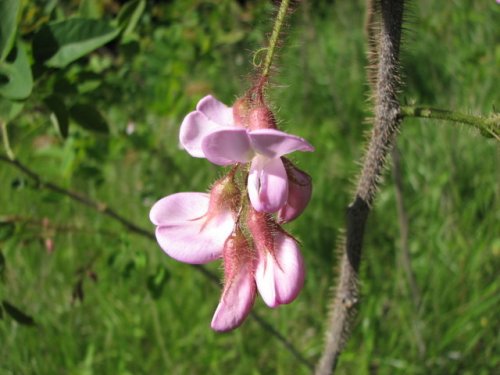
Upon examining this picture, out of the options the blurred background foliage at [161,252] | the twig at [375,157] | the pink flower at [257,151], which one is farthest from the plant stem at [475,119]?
the blurred background foliage at [161,252]

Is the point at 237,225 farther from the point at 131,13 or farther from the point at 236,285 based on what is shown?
the point at 131,13

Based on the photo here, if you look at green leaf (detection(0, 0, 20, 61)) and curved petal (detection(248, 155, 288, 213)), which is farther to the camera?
green leaf (detection(0, 0, 20, 61))

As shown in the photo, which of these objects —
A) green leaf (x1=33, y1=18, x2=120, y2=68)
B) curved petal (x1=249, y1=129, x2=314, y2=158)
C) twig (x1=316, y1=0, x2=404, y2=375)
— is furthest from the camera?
green leaf (x1=33, y1=18, x2=120, y2=68)

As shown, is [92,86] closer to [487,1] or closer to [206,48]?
[206,48]

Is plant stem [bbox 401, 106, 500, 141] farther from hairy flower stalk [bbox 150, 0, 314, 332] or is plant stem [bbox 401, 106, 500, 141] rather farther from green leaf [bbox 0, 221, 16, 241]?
green leaf [bbox 0, 221, 16, 241]

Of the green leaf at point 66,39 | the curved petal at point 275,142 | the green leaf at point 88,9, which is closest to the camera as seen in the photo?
the curved petal at point 275,142

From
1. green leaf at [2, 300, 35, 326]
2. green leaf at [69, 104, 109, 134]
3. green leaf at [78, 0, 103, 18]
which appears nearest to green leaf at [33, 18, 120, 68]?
green leaf at [69, 104, 109, 134]

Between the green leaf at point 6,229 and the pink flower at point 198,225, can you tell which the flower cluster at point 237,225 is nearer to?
the pink flower at point 198,225

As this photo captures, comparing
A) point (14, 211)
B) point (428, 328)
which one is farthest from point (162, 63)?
point (14, 211)
